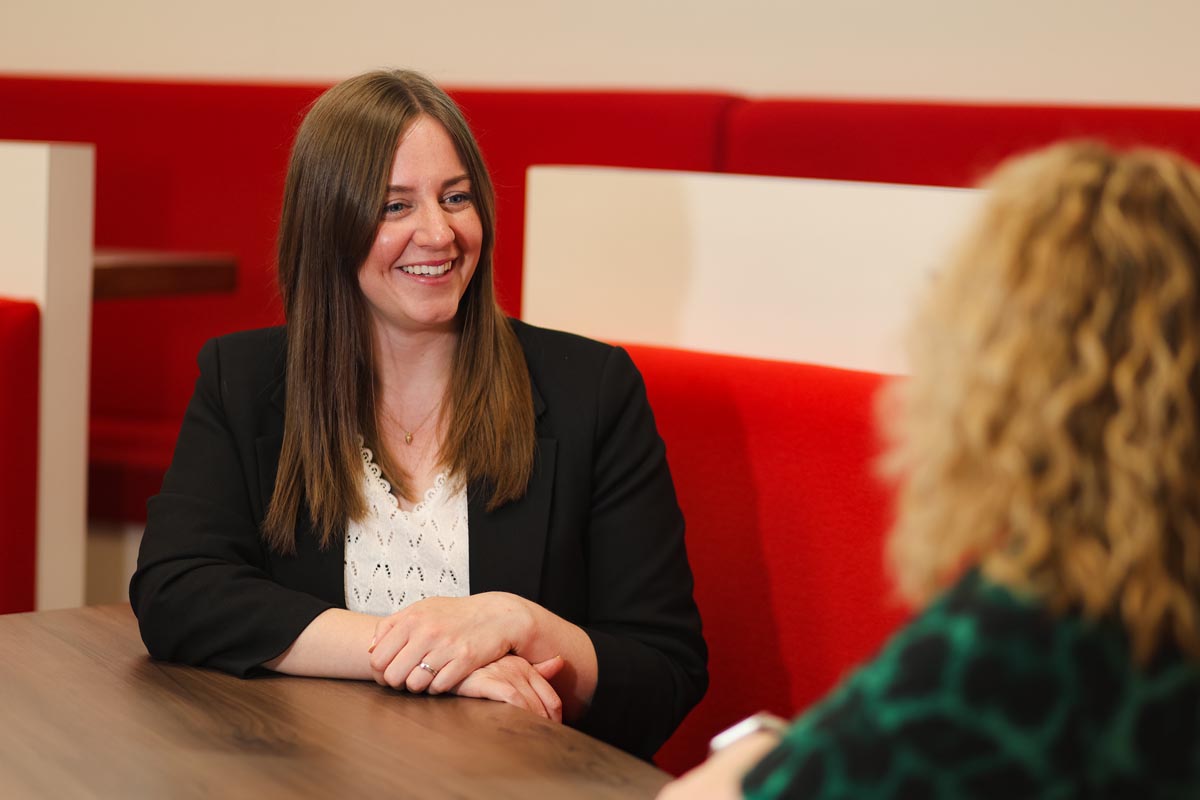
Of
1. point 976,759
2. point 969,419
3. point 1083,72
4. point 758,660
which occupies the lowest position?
point 758,660

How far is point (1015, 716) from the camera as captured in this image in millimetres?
693

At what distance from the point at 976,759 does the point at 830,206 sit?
114 cm

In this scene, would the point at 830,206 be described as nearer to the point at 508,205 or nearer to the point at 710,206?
the point at 710,206

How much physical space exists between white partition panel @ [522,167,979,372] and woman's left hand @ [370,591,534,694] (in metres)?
0.56

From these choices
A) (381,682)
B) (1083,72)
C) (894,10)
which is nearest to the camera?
(381,682)

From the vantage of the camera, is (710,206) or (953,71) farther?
(953,71)

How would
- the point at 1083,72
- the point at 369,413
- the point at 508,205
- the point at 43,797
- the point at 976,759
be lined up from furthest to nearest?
the point at 508,205 < the point at 1083,72 < the point at 369,413 < the point at 43,797 < the point at 976,759

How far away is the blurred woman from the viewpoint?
2.27 ft

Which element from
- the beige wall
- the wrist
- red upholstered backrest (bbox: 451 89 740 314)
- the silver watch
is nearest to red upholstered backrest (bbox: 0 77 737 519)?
red upholstered backrest (bbox: 451 89 740 314)

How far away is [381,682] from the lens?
4.29ft

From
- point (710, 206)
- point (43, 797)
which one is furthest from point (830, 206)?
point (43, 797)

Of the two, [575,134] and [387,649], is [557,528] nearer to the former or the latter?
[387,649]

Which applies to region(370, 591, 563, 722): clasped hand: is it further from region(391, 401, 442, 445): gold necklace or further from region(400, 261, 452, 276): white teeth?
region(400, 261, 452, 276): white teeth

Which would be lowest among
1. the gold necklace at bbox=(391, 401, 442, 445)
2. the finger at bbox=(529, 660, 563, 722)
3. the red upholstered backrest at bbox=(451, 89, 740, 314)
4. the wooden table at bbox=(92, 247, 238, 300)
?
the finger at bbox=(529, 660, 563, 722)
